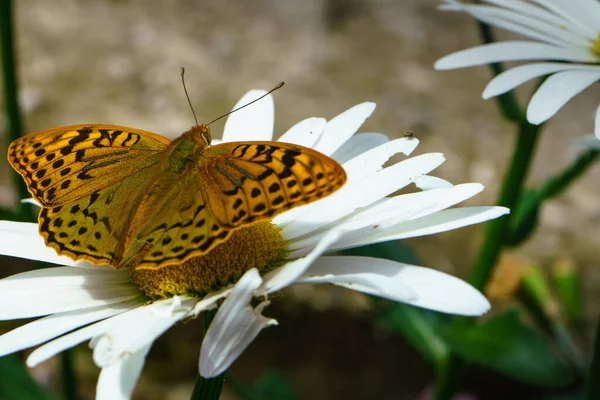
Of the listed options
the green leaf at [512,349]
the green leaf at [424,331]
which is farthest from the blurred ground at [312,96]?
the green leaf at [512,349]

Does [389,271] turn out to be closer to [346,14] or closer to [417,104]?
[417,104]

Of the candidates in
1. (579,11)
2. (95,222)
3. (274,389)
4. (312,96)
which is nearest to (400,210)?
(95,222)

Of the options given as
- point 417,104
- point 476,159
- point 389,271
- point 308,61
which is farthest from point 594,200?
point 389,271

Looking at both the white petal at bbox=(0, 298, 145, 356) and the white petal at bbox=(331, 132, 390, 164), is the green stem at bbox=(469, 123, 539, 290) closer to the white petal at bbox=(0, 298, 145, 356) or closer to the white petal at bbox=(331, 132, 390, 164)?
the white petal at bbox=(331, 132, 390, 164)

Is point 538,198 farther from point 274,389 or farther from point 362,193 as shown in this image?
point 274,389

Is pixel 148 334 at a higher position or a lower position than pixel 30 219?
higher

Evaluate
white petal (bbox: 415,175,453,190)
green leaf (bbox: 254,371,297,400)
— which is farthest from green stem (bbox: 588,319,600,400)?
green leaf (bbox: 254,371,297,400)
